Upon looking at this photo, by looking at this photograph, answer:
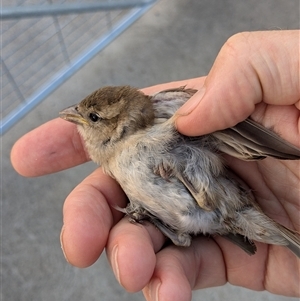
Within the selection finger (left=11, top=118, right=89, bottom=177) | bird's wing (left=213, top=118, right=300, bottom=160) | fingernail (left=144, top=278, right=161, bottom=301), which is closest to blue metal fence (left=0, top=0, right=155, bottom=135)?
finger (left=11, top=118, right=89, bottom=177)

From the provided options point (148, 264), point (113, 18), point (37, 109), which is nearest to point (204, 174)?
point (148, 264)

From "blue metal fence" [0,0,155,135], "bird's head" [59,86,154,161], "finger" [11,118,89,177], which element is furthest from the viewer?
"blue metal fence" [0,0,155,135]

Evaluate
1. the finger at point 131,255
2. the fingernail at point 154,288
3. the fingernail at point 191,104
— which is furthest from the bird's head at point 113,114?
the fingernail at point 154,288

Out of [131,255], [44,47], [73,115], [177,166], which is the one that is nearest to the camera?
[131,255]

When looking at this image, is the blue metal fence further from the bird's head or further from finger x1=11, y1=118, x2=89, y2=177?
the bird's head

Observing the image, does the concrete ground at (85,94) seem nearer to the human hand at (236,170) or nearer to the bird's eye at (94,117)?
the human hand at (236,170)

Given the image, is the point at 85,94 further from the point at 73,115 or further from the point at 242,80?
the point at 242,80

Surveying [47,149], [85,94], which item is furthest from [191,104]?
[85,94]
